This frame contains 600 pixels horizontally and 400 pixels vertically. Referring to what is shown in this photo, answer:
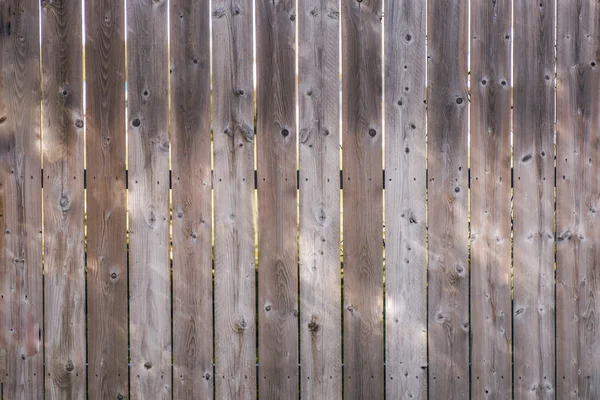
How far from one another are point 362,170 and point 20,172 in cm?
147

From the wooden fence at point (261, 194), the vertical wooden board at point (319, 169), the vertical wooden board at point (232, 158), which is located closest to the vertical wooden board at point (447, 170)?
the wooden fence at point (261, 194)

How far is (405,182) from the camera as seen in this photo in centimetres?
246

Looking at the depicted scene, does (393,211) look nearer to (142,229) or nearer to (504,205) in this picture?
(504,205)

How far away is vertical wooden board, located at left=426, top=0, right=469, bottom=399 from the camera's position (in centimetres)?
246

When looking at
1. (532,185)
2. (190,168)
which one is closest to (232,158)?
(190,168)

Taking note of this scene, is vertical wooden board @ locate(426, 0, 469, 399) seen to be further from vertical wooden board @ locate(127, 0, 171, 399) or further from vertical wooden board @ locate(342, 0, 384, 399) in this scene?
vertical wooden board @ locate(127, 0, 171, 399)

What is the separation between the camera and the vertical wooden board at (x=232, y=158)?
2424 mm

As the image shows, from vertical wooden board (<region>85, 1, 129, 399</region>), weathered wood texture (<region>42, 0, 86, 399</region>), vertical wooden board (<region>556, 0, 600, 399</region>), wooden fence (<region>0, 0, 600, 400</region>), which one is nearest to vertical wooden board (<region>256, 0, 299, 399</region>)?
wooden fence (<region>0, 0, 600, 400</region>)

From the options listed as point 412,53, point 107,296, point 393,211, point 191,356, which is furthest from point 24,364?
point 412,53

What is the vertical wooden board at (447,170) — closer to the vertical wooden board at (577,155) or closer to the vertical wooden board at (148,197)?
the vertical wooden board at (577,155)

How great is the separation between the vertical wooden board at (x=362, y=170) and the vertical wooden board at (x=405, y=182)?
5 centimetres

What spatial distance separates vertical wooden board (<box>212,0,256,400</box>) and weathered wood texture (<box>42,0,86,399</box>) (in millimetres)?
582

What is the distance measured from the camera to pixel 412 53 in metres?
2.46

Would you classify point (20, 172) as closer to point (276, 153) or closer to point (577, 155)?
point (276, 153)
